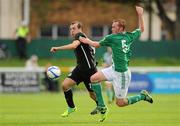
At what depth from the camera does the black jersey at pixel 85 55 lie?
20078 mm

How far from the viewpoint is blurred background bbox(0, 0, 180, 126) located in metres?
22.3

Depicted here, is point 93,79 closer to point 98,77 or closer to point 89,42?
point 98,77

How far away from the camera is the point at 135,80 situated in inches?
1500

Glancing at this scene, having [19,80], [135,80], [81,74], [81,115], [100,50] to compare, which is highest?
[81,74]

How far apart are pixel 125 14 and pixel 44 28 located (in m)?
6.25

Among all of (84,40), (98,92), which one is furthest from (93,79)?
(84,40)

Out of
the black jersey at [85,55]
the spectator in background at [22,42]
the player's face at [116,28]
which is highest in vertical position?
the player's face at [116,28]

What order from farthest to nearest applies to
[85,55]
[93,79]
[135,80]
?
[135,80] → [85,55] → [93,79]

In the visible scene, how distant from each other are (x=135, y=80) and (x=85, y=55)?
18134 millimetres

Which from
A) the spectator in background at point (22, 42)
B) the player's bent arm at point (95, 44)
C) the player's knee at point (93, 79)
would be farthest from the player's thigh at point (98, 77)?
the spectator in background at point (22, 42)

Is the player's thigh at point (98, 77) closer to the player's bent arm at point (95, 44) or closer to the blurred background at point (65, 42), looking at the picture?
the player's bent arm at point (95, 44)

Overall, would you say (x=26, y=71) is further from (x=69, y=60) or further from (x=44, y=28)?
(x=44, y=28)

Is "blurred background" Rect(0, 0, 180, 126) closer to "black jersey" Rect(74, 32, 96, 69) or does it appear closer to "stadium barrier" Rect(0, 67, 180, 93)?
"stadium barrier" Rect(0, 67, 180, 93)

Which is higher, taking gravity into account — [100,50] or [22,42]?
[22,42]
